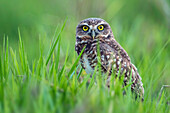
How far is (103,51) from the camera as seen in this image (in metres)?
3.29

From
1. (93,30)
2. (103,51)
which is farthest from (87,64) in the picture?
(93,30)

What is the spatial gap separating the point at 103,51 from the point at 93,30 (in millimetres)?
270

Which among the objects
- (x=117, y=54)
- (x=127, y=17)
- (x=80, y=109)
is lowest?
(x=80, y=109)

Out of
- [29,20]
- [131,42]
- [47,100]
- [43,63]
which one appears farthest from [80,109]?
[29,20]

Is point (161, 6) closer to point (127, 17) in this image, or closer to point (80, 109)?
point (127, 17)

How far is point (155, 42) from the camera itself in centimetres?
525

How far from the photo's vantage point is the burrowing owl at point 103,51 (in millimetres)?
3221

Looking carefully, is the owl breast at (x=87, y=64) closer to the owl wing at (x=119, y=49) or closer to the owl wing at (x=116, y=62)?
the owl wing at (x=116, y=62)

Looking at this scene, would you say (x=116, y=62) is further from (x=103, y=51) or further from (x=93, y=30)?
(x=93, y=30)

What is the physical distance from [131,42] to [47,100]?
290cm

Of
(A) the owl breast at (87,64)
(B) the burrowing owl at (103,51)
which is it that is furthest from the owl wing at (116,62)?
(A) the owl breast at (87,64)

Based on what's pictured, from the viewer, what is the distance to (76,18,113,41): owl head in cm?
341

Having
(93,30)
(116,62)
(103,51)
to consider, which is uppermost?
(93,30)

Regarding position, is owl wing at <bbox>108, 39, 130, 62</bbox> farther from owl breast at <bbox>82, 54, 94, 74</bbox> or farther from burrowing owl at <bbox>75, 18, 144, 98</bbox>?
Result: owl breast at <bbox>82, 54, 94, 74</bbox>
